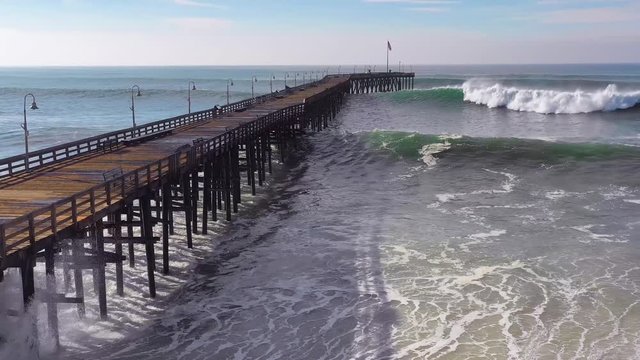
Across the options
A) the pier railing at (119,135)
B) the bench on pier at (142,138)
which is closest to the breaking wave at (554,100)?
the pier railing at (119,135)

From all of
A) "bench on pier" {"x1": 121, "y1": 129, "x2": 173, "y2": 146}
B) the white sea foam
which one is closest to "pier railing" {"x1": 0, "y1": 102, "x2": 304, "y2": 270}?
"bench on pier" {"x1": 121, "y1": 129, "x2": 173, "y2": 146}

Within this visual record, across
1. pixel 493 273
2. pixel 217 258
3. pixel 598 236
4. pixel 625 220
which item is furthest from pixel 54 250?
pixel 625 220

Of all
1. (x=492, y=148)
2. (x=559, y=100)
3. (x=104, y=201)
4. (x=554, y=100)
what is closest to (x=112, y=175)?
(x=104, y=201)

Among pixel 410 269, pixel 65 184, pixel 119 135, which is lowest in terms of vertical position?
pixel 410 269

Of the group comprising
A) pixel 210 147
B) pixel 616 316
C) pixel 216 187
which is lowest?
pixel 616 316

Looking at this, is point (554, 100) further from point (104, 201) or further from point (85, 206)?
point (85, 206)

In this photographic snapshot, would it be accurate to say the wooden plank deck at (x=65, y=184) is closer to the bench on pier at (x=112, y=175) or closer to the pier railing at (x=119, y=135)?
the bench on pier at (x=112, y=175)

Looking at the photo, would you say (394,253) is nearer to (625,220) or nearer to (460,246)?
(460,246)
